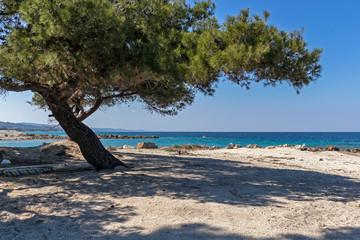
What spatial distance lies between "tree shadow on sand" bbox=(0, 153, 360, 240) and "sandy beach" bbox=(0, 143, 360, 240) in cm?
1

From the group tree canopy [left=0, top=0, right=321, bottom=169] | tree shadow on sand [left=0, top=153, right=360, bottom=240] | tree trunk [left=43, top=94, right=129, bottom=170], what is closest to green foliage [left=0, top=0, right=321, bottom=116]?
tree canopy [left=0, top=0, right=321, bottom=169]

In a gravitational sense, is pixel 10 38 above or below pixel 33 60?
above

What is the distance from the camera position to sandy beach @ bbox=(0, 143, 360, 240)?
3244 mm

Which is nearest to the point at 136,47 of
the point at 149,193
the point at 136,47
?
the point at 136,47

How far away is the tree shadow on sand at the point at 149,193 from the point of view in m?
3.27

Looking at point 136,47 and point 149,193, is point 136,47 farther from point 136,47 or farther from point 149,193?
point 149,193

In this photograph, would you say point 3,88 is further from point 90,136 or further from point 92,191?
point 92,191

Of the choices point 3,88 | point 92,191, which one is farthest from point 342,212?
point 3,88

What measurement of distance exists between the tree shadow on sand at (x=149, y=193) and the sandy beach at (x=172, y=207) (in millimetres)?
14

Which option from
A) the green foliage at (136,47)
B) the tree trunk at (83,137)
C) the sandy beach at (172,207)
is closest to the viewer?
the sandy beach at (172,207)

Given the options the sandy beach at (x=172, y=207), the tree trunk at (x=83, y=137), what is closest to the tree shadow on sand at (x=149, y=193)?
the sandy beach at (x=172, y=207)

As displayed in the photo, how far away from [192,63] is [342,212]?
363cm

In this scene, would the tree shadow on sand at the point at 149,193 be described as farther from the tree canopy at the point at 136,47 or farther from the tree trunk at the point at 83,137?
the tree canopy at the point at 136,47

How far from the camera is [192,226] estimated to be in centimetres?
337
